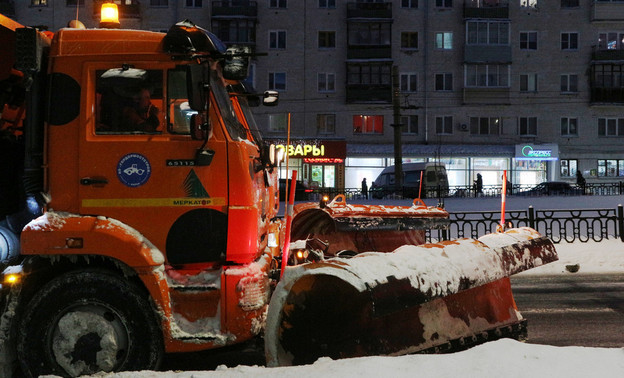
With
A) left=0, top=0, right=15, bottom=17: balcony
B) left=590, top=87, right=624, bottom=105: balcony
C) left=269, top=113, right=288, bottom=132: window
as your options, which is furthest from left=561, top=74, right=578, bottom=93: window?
left=0, top=0, right=15, bottom=17: balcony

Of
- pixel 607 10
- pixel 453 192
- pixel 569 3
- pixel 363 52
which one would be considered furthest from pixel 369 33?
pixel 607 10

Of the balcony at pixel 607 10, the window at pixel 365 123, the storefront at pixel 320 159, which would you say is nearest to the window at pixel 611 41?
the balcony at pixel 607 10

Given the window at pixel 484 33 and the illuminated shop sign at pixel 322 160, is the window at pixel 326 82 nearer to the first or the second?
the illuminated shop sign at pixel 322 160

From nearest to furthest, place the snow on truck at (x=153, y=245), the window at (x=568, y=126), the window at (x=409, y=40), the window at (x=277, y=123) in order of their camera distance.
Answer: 1. the snow on truck at (x=153, y=245)
2. the window at (x=277, y=123)
3. the window at (x=409, y=40)
4. the window at (x=568, y=126)

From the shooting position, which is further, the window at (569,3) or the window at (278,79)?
the window at (569,3)

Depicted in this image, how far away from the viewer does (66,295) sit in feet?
13.1

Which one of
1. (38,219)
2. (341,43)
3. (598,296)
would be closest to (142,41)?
(38,219)

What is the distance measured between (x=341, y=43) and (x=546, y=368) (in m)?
44.0

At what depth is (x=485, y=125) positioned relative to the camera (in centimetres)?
4588

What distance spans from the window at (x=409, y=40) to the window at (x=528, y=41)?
29.4 feet

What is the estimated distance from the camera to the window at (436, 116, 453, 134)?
45562 mm

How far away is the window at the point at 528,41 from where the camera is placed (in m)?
46.5

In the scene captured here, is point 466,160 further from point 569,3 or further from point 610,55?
point 569,3

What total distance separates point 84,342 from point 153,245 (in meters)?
0.83
